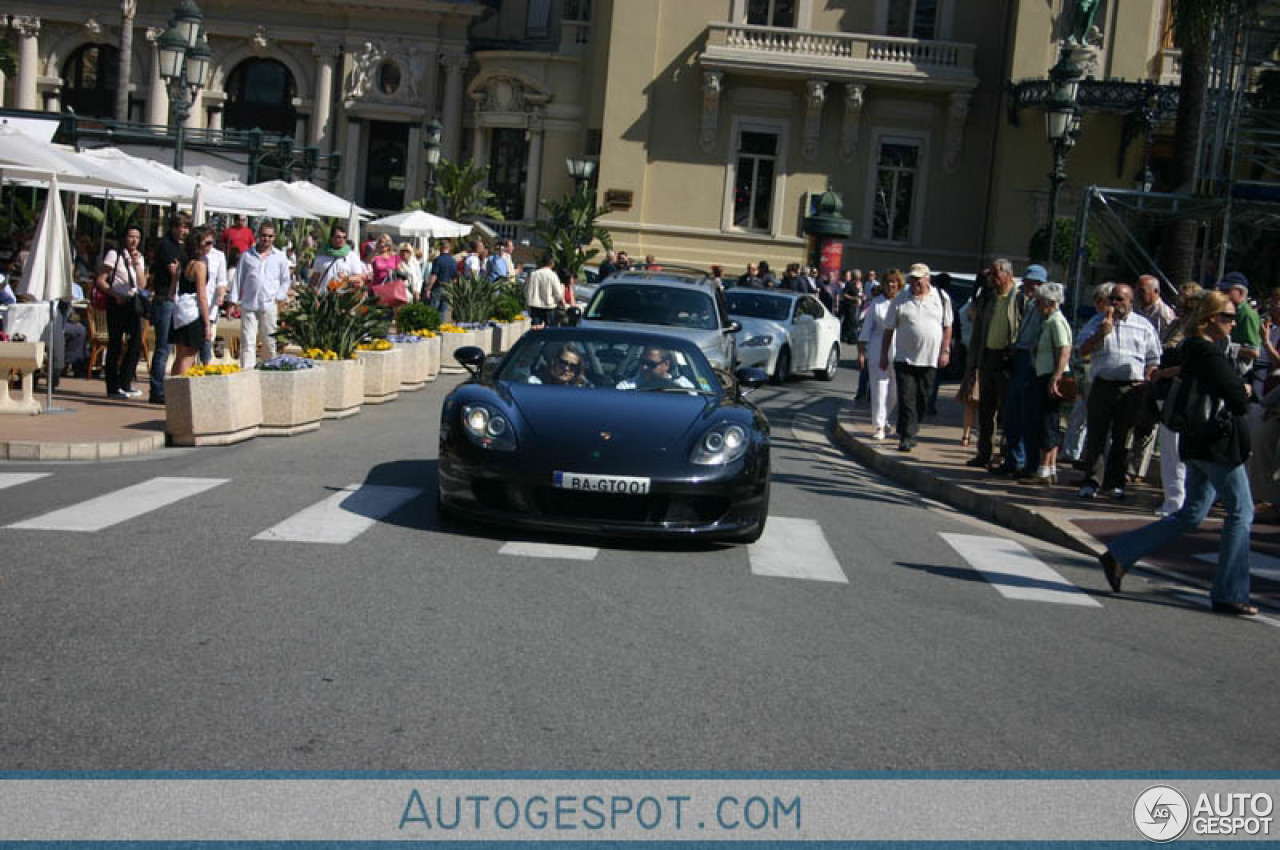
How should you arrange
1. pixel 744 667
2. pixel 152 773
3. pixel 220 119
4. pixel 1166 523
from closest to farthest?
pixel 152 773 < pixel 744 667 < pixel 1166 523 < pixel 220 119

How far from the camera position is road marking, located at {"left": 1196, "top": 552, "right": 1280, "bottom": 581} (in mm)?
11598

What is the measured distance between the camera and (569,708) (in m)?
6.18

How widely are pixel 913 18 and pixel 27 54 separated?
95.8ft

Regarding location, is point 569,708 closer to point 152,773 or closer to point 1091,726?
point 152,773

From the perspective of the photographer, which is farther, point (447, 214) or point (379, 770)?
point (447, 214)

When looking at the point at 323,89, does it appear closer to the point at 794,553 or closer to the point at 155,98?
the point at 155,98

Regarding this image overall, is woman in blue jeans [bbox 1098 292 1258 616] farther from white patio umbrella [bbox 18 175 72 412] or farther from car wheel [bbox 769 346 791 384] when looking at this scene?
car wheel [bbox 769 346 791 384]

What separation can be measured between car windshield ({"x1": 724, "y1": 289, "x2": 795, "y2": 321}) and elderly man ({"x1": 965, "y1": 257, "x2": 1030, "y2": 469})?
11119 mm

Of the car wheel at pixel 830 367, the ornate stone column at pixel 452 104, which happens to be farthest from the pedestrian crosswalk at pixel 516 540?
the ornate stone column at pixel 452 104

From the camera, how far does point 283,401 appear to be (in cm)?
1541

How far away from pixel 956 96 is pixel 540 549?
39491 mm

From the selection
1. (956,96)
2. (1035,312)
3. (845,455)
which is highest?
(956,96)

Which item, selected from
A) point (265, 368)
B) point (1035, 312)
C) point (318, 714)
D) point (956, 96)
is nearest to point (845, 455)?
point (1035, 312)

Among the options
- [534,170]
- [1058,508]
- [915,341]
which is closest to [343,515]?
[1058,508]
